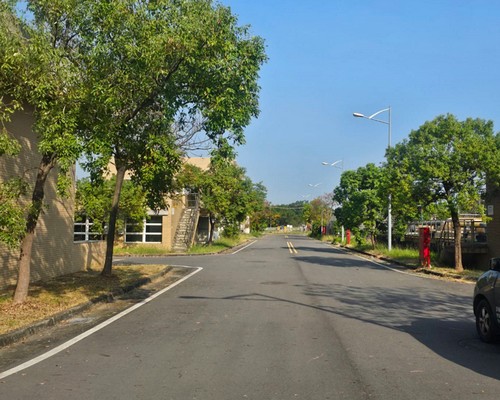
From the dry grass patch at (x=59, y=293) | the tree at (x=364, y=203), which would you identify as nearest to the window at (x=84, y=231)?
the dry grass patch at (x=59, y=293)

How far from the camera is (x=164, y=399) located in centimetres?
524

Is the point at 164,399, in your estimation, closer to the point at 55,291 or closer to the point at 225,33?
the point at 225,33

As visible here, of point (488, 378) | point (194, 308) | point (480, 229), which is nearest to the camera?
point (488, 378)

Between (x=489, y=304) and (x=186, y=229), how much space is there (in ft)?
108

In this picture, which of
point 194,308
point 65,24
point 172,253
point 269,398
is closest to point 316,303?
point 194,308

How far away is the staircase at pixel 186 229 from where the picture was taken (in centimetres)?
3757

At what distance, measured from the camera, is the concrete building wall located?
1343 cm

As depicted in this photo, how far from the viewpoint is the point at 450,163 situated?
19.5 m

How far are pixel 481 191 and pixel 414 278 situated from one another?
15.0 ft

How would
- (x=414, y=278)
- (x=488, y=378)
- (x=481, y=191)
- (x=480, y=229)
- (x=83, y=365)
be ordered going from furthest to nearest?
(x=480, y=229), (x=481, y=191), (x=414, y=278), (x=83, y=365), (x=488, y=378)

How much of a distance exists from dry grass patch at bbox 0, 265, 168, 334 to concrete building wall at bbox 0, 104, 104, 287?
48cm

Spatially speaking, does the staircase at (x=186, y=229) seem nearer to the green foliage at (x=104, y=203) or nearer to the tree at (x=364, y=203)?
the green foliage at (x=104, y=203)

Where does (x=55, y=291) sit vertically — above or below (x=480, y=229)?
below

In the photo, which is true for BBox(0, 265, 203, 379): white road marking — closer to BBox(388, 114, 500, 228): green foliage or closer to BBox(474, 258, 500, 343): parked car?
BBox(474, 258, 500, 343): parked car
